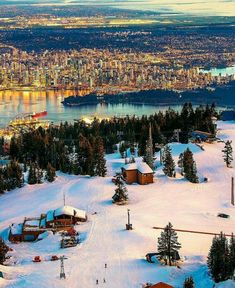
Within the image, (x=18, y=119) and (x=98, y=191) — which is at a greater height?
(x=98, y=191)

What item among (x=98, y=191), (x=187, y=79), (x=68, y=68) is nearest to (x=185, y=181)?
(x=98, y=191)

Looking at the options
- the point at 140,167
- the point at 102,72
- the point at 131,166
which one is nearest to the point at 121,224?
the point at 140,167

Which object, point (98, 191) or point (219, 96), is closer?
point (98, 191)

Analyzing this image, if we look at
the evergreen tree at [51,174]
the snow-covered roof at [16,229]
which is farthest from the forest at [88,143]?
the snow-covered roof at [16,229]

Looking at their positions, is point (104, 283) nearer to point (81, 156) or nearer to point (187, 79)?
point (81, 156)

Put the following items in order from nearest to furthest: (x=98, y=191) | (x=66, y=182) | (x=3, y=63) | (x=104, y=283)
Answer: (x=104, y=283)
(x=98, y=191)
(x=66, y=182)
(x=3, y=63)

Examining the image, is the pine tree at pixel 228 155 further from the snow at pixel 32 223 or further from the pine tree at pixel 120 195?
the snow at pixel 32 223
